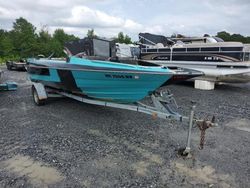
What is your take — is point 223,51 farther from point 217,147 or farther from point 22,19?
point 22,19

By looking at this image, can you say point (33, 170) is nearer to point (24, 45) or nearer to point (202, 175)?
point (202, 175)

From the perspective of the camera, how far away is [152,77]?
13.7ft

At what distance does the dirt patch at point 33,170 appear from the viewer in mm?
2916

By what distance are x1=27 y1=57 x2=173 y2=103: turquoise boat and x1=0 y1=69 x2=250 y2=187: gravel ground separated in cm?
63

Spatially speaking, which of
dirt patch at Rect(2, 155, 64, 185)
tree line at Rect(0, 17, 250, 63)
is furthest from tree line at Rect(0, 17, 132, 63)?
dirt patch at Rect(2, 155, 64, 185)

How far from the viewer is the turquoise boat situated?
4234 millimetres

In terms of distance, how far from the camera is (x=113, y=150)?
3.73 metres

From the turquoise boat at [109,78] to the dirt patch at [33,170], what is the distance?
6.42 ft

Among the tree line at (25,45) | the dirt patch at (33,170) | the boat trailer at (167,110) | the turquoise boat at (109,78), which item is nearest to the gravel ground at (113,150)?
the dirt patch at (33,170)

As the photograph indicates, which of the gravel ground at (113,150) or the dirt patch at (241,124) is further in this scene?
the dirt patch at (241,124)

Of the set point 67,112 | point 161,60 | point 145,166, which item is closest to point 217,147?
point 145,166

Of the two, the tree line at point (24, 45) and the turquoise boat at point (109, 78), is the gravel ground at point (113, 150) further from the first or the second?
the tree line at point (24, 45)

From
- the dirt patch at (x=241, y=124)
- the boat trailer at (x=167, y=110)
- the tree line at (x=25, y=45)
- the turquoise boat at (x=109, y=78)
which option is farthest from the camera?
the tree line at (x=25, y=45)

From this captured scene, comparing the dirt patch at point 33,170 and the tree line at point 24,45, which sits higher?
the tree line at point 24,45
